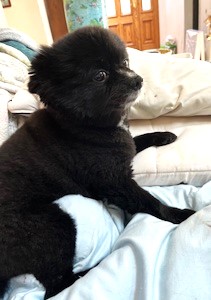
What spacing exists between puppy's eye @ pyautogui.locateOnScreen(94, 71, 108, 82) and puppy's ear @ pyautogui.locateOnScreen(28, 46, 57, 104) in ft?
0.41

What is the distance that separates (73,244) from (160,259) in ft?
0.82

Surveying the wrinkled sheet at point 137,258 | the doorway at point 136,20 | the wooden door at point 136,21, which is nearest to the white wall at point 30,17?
the doorway at point 136,20

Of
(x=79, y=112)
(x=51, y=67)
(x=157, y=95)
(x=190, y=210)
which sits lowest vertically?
(x=190, y=210)

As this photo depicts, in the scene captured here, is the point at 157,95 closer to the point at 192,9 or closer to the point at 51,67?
the point at 51,67

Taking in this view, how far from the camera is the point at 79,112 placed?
2.64 feet

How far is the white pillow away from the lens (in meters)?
1.11

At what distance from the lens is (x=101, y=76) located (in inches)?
31.7

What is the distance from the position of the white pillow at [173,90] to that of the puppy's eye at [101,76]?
12.7 inches

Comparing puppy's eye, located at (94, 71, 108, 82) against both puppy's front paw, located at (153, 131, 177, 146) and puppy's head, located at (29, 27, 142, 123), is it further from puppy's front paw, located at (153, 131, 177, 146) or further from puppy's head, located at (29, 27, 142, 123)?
puppy's front paw, located at (153, 131, 177, 146)

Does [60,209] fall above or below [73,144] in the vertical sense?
below

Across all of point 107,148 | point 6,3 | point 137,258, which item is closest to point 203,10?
point 6,3

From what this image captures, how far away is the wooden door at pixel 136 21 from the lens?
16.7 feet

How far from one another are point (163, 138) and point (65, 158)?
409 millimetres

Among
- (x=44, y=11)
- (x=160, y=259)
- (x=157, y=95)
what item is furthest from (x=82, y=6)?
(x=160, y=259)
